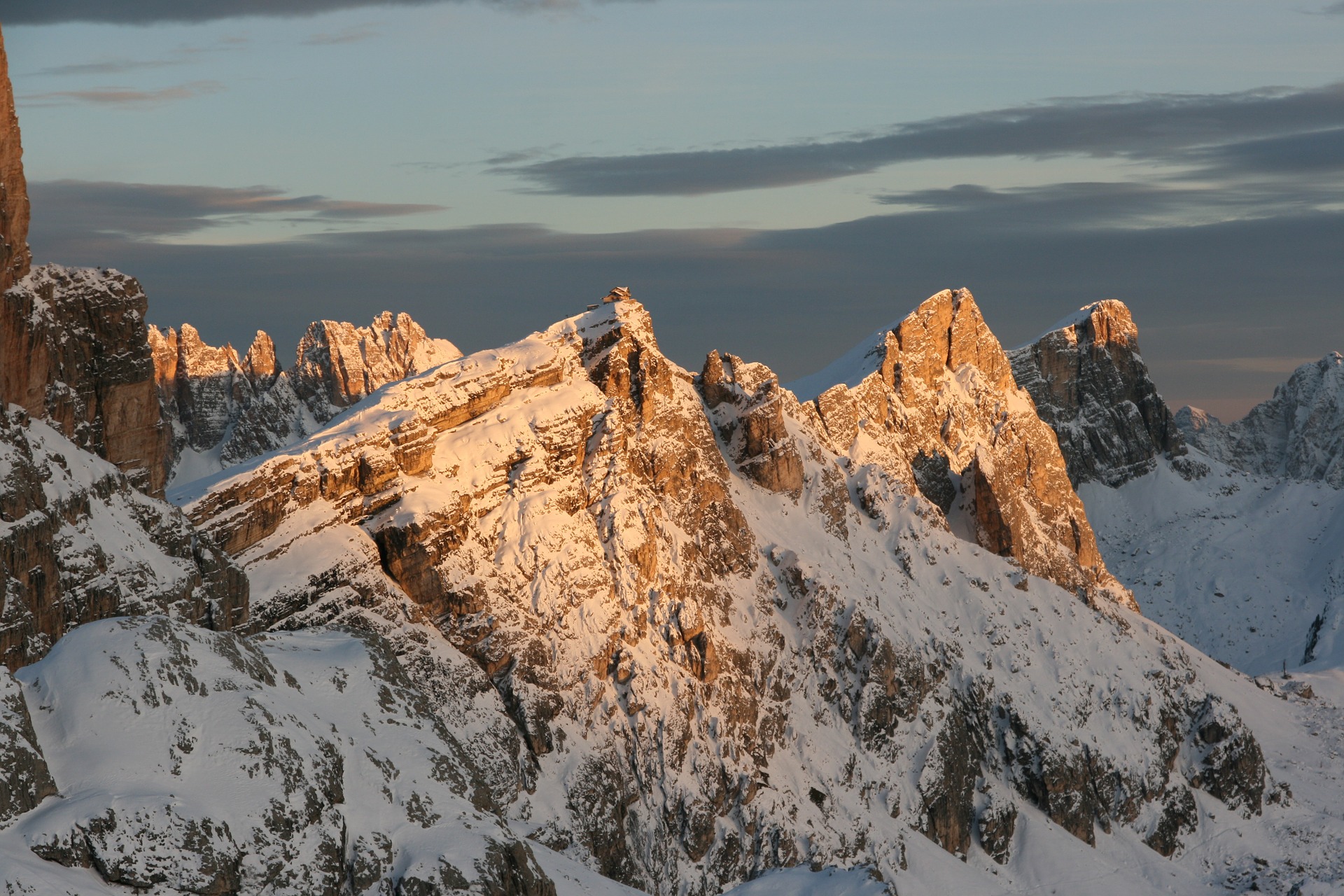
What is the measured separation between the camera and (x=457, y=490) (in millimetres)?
115875

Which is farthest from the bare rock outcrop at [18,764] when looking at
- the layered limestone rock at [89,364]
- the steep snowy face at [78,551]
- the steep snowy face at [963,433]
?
the steep snowy face at [963,433]

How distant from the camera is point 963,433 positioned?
186625mm

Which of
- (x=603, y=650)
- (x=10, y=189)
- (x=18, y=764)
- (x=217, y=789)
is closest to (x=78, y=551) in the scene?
(x=10, y=189)

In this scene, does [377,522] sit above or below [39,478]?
below

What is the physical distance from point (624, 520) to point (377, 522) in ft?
64.1

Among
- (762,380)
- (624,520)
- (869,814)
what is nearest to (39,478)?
(624,520)

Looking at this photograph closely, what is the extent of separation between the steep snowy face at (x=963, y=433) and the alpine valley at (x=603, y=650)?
51cm

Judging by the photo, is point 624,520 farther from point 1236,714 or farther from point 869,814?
point 1236,714

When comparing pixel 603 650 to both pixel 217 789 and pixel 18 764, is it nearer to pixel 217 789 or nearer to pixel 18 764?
pixel 217 789

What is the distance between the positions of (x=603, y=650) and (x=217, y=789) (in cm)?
5394

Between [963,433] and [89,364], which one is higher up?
[89,364]

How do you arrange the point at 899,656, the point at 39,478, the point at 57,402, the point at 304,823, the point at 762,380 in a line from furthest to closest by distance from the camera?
the point at 762,380 → the point at 899,656 → the point at 57,402 → the point at 39,478 → the point at 304,823

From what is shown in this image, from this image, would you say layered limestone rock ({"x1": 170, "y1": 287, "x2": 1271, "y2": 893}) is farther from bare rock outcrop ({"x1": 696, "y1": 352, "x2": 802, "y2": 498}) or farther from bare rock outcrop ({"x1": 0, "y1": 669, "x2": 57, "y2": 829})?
bare rock outcrop ({"x1": 0, "y1": 669, "x2": 57, "y2": 829})

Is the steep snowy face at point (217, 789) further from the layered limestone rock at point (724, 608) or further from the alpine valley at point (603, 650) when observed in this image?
the layered limestone rock at point (724, 608)
